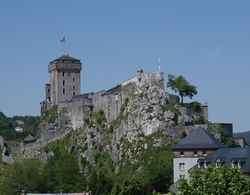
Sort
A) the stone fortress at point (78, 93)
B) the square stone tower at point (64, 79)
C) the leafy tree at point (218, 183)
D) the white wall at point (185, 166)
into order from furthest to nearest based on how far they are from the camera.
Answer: the square stone tower at point (64, 79) → the stone fortress at point (78, 93) → the white wall at point (185, 166) → the leafy tree at point (218, 183)

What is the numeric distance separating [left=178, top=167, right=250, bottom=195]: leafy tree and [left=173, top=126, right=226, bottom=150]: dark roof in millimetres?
26206

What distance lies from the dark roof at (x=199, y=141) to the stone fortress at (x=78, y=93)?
16699 mm

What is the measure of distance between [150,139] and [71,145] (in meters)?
26.4

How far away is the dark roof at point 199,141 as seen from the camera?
328ft

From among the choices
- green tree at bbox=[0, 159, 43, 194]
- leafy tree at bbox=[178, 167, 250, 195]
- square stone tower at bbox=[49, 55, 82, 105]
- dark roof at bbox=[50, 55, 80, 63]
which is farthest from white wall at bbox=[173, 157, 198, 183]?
dark roof at bbox=[50, 55, 80, 63]

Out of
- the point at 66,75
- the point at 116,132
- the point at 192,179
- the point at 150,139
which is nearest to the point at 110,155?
the point at 116,132

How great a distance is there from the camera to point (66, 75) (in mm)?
161125

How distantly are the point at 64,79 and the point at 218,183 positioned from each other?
92076 mm

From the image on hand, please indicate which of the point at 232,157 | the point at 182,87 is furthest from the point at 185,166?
the point at 182,87

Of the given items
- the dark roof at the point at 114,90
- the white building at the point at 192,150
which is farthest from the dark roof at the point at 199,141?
the dark roof at the point at 114,90

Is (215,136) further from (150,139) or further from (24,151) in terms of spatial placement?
(24,151)

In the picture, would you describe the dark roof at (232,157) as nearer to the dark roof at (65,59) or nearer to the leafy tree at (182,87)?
the leafy tree at (182,87)

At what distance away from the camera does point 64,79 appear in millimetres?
160625

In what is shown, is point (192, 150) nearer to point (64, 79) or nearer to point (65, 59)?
point (64, 79)
